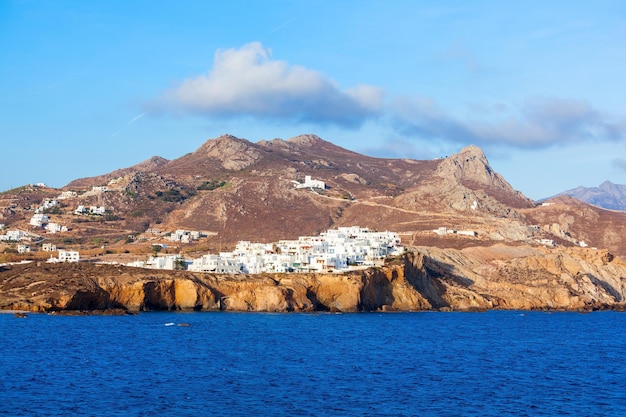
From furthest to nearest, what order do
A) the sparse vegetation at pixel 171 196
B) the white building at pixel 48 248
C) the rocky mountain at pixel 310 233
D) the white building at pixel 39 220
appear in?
the sparse vegetation at pixel 171 196 < the white building at pixel 39 220 < the white building at pixel 48 248 < the rocky mountain at pixel 310 233

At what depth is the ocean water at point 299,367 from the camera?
4188cm

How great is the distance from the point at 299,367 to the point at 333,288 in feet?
127

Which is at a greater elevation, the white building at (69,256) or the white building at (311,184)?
the white building at (311,184)

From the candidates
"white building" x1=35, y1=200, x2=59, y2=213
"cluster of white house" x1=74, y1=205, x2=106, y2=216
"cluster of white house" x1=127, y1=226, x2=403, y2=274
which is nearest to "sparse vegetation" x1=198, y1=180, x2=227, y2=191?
"cluster of white house" x1=74, y1=205, x2=106, y2=216

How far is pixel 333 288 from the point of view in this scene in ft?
302

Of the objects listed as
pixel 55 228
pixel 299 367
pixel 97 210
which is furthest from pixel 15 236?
pixel 299 367

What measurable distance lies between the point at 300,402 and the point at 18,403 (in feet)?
43.0

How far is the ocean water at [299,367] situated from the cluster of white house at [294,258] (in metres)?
14.8

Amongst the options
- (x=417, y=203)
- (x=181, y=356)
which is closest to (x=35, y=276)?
(x=181, y=356)

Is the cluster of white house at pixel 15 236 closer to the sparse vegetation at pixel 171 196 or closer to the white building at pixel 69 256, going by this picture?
the white building at pixel 69 256

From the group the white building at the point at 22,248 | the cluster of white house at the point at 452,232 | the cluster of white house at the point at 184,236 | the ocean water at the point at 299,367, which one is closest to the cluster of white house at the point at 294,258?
the ocean water at the point at 299,367

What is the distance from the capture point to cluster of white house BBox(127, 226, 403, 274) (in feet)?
324

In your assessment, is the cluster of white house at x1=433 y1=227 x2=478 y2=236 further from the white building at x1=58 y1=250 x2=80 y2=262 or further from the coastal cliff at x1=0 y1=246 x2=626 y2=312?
the white building at x1=58 y1=250 x2=80 y2=262

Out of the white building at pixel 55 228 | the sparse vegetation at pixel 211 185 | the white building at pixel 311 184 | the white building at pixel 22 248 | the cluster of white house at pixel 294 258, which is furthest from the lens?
the white building at pixel 311 184
